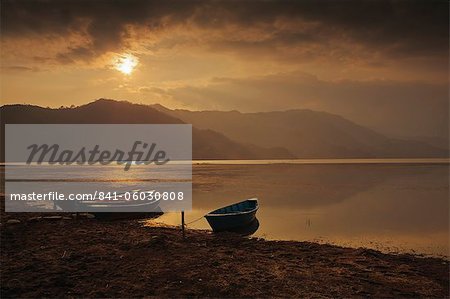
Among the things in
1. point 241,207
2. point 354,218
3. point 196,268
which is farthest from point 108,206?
point 354,218

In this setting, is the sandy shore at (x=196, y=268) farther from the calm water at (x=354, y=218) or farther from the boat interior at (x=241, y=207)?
the boat interior at (x=241, y=207)

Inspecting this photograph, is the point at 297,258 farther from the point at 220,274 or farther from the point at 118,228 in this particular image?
the point at 118,228

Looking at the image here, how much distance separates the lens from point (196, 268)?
651 inches

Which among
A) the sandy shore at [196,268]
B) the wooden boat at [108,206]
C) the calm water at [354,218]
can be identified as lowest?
the calm water at [354,218]

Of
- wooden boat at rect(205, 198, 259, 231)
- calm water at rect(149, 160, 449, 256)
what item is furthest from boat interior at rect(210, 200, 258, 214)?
calm water at rect(149, 160, 449, 256)

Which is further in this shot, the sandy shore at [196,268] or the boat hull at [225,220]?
the boat hull at [225,220]

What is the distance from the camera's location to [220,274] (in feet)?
52.2

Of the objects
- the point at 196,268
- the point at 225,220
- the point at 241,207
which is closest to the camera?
the point at 196,268

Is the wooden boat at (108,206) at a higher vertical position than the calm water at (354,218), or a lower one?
higher

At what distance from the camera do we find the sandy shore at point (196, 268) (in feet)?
45.9

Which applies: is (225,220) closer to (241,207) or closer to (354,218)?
(241,207)

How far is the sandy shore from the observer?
14.0 metres

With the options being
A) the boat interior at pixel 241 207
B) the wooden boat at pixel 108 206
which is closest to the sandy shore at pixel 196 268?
the boat interior at pixel 241 207

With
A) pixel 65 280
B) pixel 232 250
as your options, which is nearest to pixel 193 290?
pixel 65 280
